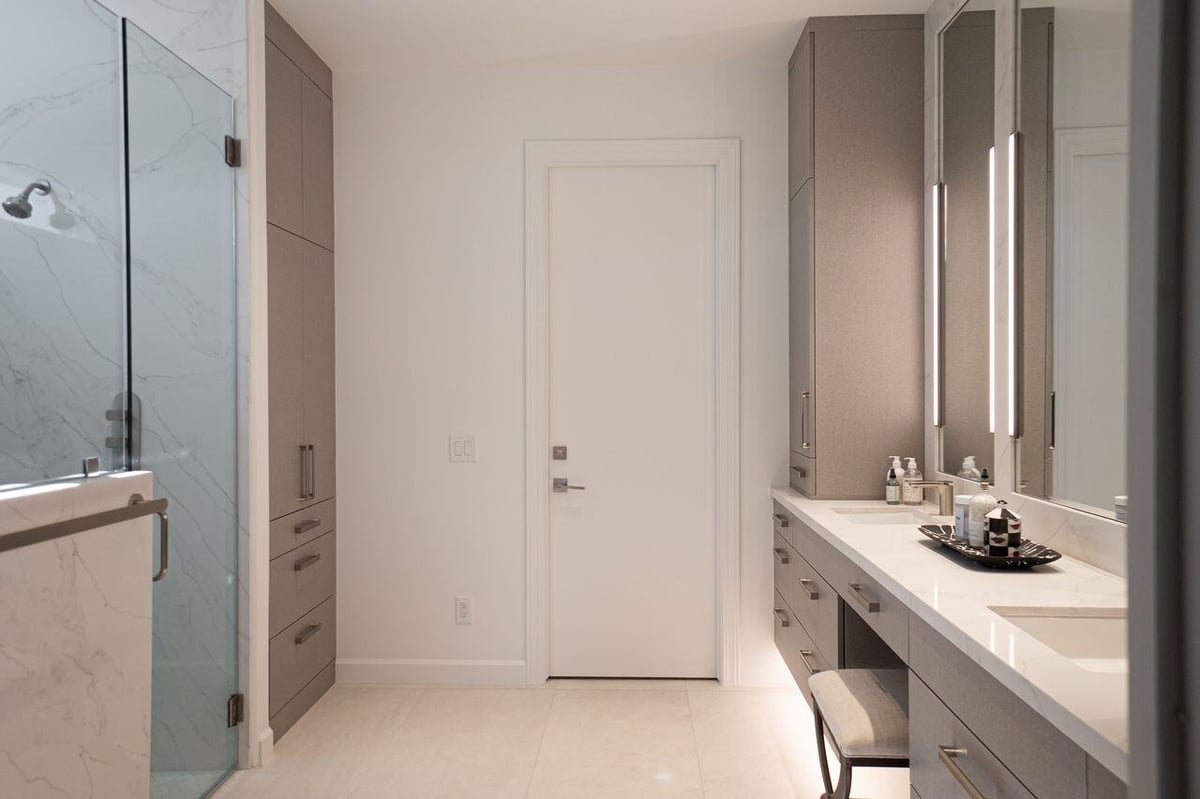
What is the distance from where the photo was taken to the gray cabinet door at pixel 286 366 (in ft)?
8.80

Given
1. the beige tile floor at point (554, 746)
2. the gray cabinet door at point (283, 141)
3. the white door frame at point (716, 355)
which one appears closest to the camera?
the beige tile floor at point (554, 746)

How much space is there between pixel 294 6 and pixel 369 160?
69 centimetres

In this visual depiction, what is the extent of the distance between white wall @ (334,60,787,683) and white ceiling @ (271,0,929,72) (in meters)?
0.13

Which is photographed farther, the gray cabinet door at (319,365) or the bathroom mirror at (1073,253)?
the gray cabinet door at (319,365)

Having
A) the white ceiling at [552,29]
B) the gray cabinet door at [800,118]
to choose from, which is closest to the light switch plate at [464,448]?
the white ceiling at [552,29]

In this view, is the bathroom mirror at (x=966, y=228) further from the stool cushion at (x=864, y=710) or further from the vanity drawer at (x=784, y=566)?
the stool cushion at (x=864, y=710)

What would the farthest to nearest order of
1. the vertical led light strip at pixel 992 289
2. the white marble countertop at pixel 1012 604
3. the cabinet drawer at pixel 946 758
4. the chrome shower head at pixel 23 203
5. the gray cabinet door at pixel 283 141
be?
the gray cabinet door at pixel 283 141 < the vertical led light strip at pixel 992 289 < the chrome shower head at pixel 23 203 < the cabinet drawer at pixel 946 758 < the white marble countertop at pixel 1012 604

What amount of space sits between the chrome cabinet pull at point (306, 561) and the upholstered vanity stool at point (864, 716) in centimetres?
192

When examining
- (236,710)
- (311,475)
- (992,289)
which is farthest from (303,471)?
(992,289)

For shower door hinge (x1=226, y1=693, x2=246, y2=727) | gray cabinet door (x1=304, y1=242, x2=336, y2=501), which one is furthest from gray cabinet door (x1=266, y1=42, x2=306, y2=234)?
shower door hinge (x1=226, y1=693, x2=246, y2=727)

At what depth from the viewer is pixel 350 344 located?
10.9ft

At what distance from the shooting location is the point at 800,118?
9.89 ft

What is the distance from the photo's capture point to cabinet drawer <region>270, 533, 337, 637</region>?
8.89 feet

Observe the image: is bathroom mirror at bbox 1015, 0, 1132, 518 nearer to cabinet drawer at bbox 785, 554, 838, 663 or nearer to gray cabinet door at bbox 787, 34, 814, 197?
cabinet drawer at bbox 785, 554, 838, 663
